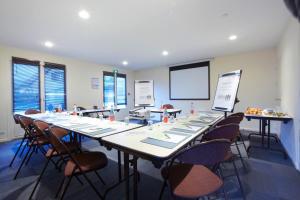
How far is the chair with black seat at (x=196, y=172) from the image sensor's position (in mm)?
1068

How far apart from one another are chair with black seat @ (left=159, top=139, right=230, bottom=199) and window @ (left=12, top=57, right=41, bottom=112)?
15.6 feet

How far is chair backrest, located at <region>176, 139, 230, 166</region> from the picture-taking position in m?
1.06

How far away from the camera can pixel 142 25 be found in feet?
9.73

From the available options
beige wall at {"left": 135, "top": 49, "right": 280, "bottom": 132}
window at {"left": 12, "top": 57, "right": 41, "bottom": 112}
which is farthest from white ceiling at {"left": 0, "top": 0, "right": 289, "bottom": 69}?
window at {"left": 12, "top": 57, "right": 41, "bottom": 112}

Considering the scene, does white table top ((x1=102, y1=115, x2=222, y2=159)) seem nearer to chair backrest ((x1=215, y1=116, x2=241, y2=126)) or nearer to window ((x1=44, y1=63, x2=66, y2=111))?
chair backrest ((x1=215, y1=116, x2=241, y2=126))

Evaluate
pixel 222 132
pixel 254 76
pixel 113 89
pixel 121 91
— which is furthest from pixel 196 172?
pixel 121 91

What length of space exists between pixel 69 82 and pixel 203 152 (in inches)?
210

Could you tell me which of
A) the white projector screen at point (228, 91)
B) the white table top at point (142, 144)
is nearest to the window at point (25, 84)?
the white table top at point (142, 144)

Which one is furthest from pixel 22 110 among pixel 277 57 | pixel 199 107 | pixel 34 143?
pixel 277 57

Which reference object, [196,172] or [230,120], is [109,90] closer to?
[230,120]

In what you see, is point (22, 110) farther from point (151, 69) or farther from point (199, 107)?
point (199, 107)

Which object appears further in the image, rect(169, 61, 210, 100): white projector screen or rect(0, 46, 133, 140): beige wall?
rect(169, 61, 210, 100): white projector screen

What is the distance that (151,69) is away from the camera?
7203 mm

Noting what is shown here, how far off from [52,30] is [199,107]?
16.3 ft
